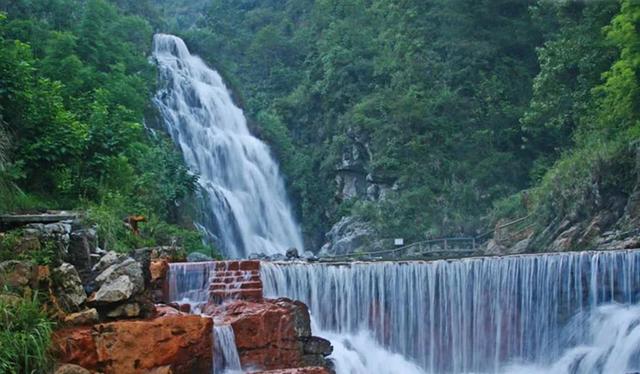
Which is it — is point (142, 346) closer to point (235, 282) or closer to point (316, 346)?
point (316, 346)

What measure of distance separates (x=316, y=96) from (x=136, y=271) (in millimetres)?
27722

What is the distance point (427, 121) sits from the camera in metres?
33.2

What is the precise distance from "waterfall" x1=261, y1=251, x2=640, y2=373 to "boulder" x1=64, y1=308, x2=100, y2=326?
591 cm

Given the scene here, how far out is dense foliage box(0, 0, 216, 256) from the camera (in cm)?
1481

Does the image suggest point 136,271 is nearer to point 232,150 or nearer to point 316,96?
point 232,150

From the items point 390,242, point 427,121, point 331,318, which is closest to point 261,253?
point 390,242

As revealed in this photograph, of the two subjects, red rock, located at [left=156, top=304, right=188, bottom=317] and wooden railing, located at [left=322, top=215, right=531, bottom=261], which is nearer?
red rock, located at [left=156, top=304, right=188, bottom=317]

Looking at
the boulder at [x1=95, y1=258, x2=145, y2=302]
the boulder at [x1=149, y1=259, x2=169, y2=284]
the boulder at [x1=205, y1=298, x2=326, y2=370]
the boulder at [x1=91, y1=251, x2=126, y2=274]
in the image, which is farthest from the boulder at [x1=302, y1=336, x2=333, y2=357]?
the boulder at [x1=91, y1=251, x2=126, y2=274]

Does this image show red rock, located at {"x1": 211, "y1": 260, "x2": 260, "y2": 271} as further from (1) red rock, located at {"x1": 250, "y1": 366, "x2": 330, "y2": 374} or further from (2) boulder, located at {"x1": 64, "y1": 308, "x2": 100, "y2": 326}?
(2) boulder, located at {"x1": 64, "y1": 308, "x2": 100, "y2": 326}

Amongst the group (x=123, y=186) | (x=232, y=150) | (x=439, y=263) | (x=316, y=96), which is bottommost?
(x=439, y=263)

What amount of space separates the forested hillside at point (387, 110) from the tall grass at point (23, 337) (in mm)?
5121

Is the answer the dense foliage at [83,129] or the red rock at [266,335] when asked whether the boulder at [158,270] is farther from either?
the red rock at [266,335]

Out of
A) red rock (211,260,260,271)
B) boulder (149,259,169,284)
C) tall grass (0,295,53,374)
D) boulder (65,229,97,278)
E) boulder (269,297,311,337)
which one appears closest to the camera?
tall grass (0,295,53,374)

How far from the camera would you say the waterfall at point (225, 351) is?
520 inches
